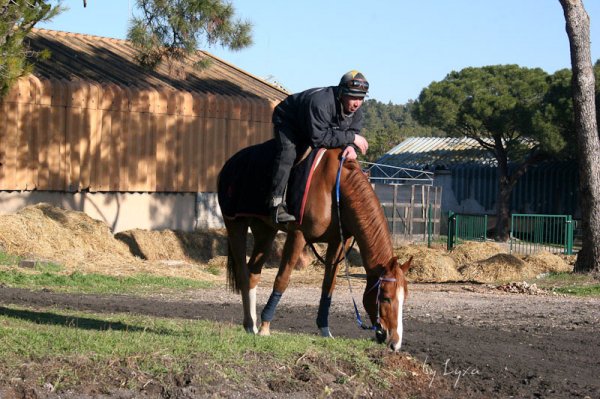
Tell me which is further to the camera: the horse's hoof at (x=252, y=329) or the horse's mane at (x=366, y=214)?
the horse's hoof at (x=252, y=329)

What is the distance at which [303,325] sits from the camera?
11.9 meters

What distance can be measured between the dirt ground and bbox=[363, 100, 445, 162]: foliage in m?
49.4

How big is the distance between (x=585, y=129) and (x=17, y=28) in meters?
12.0

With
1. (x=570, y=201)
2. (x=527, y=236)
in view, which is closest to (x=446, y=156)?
(x=570, y=201)

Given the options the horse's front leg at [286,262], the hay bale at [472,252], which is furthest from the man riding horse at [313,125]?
the hay bale at [472,252]

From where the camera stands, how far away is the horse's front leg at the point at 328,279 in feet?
31.0

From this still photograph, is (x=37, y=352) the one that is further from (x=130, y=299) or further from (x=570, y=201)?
(x=570, y=201)

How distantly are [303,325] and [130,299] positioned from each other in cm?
410

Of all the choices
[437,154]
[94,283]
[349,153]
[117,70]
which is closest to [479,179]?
Answer: [437,154]

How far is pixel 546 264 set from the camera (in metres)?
22.7

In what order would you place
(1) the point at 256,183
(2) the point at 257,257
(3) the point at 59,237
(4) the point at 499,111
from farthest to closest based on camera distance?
1. (4) the point at 499,111
2. (3) the point at 59,237
3. (2) the point at 257,257
4. (1) the point at 256,183

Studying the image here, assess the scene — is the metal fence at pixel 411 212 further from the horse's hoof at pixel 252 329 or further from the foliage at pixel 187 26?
the horse's hoof at pixel 252 329

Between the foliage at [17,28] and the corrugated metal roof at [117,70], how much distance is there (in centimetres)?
837

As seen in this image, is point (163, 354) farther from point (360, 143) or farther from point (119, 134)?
point (119, 134)
